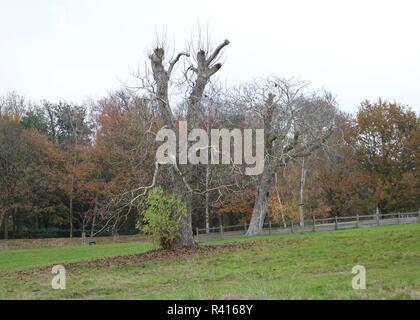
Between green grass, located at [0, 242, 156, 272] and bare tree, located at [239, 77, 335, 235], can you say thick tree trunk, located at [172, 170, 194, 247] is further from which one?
bare tree, located at [239, 77, 335, 235]

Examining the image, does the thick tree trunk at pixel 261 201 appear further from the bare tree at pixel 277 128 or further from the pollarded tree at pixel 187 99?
the pollarded tree at pixel 187 99

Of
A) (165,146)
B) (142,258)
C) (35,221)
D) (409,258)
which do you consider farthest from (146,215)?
(35,221)

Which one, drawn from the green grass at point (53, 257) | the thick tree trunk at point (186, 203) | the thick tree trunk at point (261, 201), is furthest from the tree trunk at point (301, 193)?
the thick tree trunk at point (186, 203)

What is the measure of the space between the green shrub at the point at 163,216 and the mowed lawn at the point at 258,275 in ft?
5.62

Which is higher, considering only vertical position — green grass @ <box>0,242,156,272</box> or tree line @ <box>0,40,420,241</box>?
tree line @ <box>0,40,420,241</box>

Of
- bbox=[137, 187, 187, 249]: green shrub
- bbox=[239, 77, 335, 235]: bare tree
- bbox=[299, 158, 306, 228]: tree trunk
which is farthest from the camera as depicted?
bbox=[299, 158, 306, 228]: tree trunk

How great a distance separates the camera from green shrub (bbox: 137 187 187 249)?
19.6 metres

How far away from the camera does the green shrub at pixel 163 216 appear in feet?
64.2

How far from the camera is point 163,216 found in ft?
64.7

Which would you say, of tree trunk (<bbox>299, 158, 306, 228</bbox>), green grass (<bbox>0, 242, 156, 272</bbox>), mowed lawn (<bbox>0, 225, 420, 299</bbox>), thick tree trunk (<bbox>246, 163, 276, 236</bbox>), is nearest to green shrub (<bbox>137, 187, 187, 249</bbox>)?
mowed lawn (<bbox>0, 225, 420, 299</bbox>)

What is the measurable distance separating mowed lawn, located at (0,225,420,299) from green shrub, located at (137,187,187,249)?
1.71 metres

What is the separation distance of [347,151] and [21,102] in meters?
32.8

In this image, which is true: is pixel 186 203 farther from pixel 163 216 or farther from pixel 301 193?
pixel 301 193

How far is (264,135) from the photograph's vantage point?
31.2m
